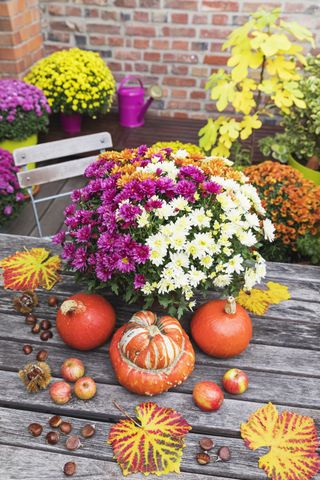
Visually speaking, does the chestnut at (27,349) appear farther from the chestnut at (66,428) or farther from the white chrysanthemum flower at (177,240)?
the white chrysanthemum flower at (177,240)

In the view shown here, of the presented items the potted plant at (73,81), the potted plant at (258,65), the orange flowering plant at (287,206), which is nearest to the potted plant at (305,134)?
the potted plant at (258,65)

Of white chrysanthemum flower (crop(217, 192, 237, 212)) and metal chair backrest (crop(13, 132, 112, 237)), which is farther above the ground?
white chrysanthemum flower (crop(217, 192, 237, 212))

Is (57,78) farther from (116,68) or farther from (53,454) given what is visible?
(53,454)

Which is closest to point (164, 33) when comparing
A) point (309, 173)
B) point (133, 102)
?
point (133, 102)

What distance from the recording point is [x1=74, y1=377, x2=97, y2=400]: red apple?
121 centimetres

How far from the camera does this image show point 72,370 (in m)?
1.27

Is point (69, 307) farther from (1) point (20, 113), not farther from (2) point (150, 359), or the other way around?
(1) point (20, 113)

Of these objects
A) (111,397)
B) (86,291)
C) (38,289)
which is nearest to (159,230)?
(86,291)

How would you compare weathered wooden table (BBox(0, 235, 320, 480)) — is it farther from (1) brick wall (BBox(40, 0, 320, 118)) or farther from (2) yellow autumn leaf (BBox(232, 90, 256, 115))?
(1) brick wall (BBox(40, 0, 320, 118))

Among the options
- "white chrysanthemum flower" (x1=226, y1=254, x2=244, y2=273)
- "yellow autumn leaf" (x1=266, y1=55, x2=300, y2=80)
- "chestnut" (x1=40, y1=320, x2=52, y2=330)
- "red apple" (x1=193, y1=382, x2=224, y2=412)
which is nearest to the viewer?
"red apple" (x1=193, y1=382, x2=224, y2=412)

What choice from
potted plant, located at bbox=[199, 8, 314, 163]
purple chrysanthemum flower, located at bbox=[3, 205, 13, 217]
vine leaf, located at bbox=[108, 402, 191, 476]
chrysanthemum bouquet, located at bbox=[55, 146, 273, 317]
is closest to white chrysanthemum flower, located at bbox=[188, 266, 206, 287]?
chrysanthemum bouquet, located at bbox=[55, 146, 273, 317]

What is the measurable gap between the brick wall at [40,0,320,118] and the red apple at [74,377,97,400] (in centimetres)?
338

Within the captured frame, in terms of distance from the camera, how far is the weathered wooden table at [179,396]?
3.51 feet

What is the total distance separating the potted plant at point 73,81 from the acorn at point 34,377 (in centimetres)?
273
